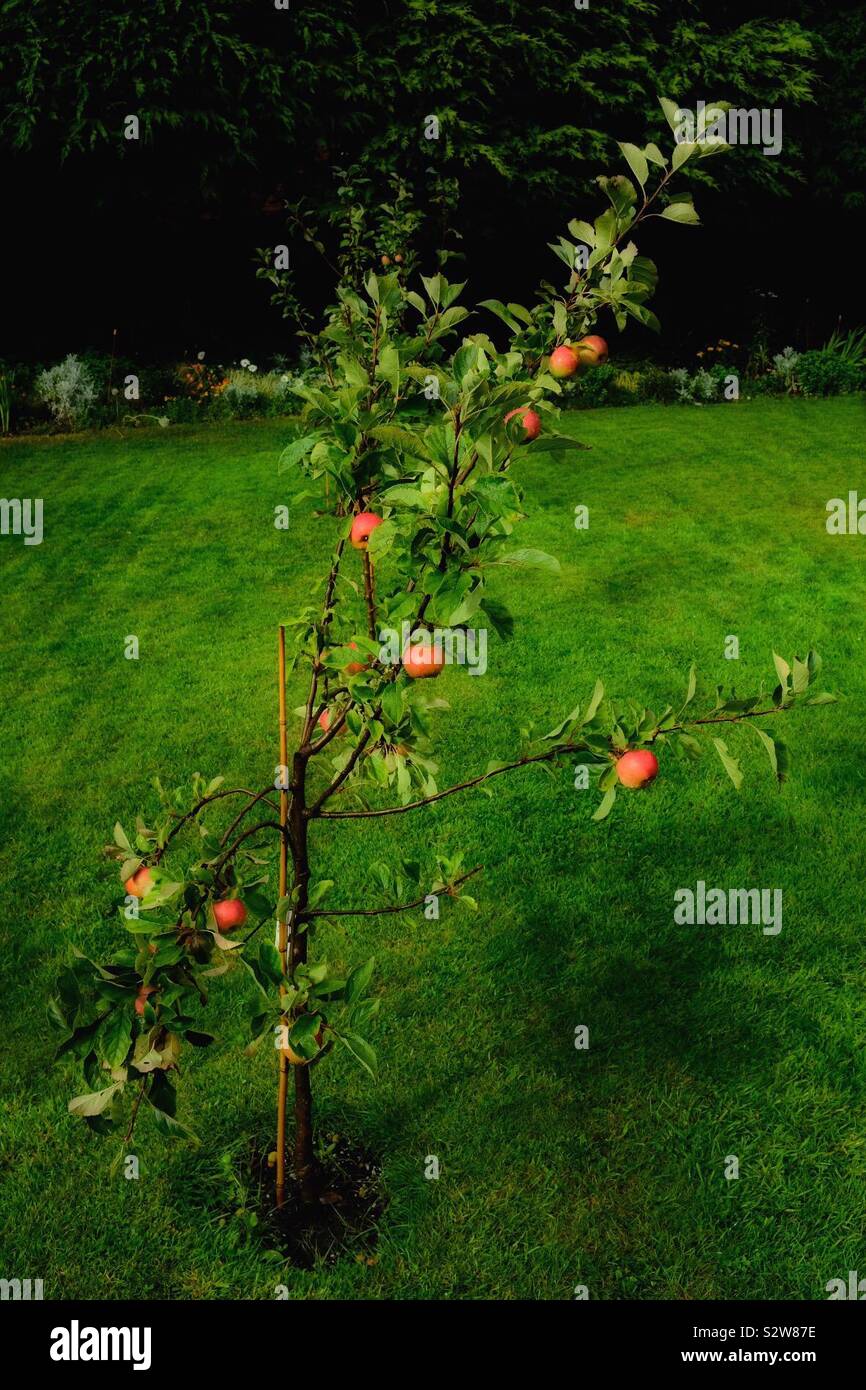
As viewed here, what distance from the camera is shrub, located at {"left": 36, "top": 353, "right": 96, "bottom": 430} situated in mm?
11188

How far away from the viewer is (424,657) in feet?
6.82

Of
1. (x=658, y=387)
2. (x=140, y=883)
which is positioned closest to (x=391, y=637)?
(x=140, y=883)

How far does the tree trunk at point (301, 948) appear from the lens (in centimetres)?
262

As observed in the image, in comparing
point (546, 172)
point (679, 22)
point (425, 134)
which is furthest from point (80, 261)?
point (679, 22)

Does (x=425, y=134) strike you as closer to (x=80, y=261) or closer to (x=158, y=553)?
(x=80, y=261)

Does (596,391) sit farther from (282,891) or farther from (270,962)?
(270,962)

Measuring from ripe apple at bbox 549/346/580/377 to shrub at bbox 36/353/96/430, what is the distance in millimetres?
9830

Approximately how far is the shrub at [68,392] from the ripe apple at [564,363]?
9.83 metres

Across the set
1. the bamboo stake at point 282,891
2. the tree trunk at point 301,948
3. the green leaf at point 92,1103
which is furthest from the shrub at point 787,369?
the green leaf at point 92,1103

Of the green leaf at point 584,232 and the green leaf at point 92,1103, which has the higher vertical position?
the green leaf at point 584,232

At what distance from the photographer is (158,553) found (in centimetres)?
780

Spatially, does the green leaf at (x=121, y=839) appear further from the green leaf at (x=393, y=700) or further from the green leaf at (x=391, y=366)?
the green leaf at (x=391, y=366)

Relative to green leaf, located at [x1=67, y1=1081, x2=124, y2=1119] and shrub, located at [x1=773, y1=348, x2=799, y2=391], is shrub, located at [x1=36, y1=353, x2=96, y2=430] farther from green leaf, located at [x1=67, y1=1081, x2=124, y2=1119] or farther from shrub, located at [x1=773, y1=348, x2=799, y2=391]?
green leaf, located at [x1=67, y1=1081, x2=124, y2=1119]
